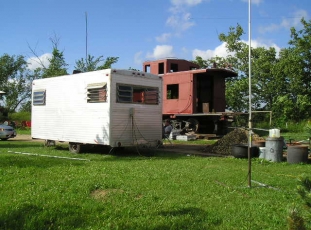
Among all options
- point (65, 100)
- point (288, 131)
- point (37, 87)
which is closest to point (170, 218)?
point (65, 100)

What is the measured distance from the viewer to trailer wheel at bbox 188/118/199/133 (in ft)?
67.4

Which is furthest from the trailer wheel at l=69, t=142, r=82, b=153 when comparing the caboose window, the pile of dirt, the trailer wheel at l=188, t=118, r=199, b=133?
the caboose window

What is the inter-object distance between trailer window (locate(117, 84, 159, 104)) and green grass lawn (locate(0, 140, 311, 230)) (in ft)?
11.2

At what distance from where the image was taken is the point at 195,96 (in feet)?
67.3

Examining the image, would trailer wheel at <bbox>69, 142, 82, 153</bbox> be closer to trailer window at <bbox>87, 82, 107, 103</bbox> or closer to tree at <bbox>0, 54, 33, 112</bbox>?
trailer window at <bbox>87, 82, 107, 103</bbox>

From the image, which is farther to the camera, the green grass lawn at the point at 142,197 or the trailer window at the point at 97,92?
the trailer window at the point at 97,92

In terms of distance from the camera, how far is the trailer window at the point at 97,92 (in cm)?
1179

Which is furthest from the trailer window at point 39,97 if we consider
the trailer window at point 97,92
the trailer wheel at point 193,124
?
the trailer wheel at point 193,124

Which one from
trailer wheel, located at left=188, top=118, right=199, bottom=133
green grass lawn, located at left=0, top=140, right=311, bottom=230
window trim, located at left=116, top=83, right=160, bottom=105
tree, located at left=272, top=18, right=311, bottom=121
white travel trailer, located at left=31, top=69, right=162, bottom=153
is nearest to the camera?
green grass lawn, located at left=0, top=140, right=311, bottom=230

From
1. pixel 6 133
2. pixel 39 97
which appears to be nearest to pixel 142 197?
pixel 39 97

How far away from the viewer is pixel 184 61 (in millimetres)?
23422

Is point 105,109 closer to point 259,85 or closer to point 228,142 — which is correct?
point 228,142

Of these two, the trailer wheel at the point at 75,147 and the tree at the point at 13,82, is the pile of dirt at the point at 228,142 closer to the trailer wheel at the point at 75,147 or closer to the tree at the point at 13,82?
the trailer wheel at the point at 75,147

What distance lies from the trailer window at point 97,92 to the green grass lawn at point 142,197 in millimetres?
3248
